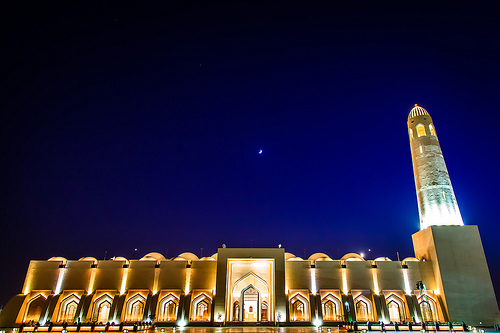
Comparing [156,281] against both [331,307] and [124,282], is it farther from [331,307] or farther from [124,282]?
[331,307]

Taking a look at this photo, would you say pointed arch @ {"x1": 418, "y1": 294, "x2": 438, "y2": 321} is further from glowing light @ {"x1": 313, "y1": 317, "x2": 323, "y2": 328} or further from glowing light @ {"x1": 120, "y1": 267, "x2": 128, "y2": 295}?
glowing light @ {"x1": 120, "y1": 267, "x2": 128, "y2": 295}

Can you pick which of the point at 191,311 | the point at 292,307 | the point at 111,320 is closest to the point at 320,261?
the point at 292,307

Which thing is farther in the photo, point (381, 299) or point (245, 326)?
point (381, 299)

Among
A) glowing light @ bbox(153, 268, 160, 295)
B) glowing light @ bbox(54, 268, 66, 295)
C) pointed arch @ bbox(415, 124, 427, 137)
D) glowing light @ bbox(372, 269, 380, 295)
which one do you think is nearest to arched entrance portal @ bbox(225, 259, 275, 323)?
glowing light @ bbox(153, 268, 160, 295)

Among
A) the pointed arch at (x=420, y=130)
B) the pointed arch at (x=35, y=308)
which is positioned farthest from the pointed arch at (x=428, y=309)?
the pointed arch at (x=35, y=308)

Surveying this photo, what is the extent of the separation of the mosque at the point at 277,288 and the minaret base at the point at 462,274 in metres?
0.07

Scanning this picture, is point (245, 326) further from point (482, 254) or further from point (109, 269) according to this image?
point (482, 254)

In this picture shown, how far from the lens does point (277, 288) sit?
87.1ft

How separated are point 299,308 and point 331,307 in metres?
2.72

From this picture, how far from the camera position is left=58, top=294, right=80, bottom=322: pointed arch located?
26.8 meters

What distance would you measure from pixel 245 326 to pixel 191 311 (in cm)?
492

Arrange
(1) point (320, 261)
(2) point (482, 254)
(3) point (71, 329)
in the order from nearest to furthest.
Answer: (3) point (71, 329) < (2) point (482, 254) < (1) point (320, 261)

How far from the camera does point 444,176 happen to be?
29656 mm

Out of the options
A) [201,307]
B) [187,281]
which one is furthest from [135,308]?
[201,307]
